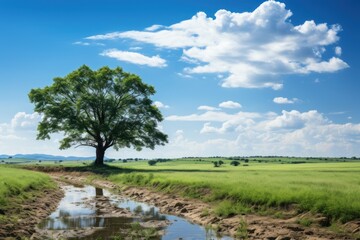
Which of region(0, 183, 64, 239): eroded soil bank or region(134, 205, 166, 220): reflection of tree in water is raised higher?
region(0, 183, 64, 239): eroded soil bank

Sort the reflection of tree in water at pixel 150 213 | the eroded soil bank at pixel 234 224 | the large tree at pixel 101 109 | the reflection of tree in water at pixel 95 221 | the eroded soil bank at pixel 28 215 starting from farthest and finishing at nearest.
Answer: the large tree at pixel 101 109 → the reflection of tree in water at pixel 150 213 → the reflection of tree in water at pixel 95 221 → the eroded soil bank at pixel 28 215 → the eroded soil bank at pixel 234 224

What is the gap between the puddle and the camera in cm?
2061

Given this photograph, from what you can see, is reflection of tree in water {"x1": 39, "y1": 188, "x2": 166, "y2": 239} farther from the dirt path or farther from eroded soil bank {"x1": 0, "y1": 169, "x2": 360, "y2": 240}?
the dirt path

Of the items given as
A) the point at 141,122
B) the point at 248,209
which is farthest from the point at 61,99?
the point at 248,209

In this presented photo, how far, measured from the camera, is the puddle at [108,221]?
20609 mm

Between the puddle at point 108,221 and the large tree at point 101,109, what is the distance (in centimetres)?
4168

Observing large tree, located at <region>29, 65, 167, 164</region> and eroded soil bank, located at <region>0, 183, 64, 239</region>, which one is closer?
eroded soil bank, located at <region>0, 183, 64, 239</region>

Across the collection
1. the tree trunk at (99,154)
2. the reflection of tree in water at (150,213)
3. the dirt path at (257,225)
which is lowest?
the reflection of tree in water at (150,213)

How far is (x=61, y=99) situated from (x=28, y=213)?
53.9 metres

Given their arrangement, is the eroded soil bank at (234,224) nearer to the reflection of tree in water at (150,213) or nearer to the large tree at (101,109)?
the reflection of tree in water at (150,213)

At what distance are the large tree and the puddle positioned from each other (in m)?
41.7

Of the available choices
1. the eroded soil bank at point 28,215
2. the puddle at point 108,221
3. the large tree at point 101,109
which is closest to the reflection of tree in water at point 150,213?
the puddle at point 108,221

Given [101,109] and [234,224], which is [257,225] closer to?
[234,224]

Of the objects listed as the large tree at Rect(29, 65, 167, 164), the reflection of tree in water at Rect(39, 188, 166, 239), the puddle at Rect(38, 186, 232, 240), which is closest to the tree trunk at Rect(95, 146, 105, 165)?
the large tree at Rect(29, 65, 167, 164)
